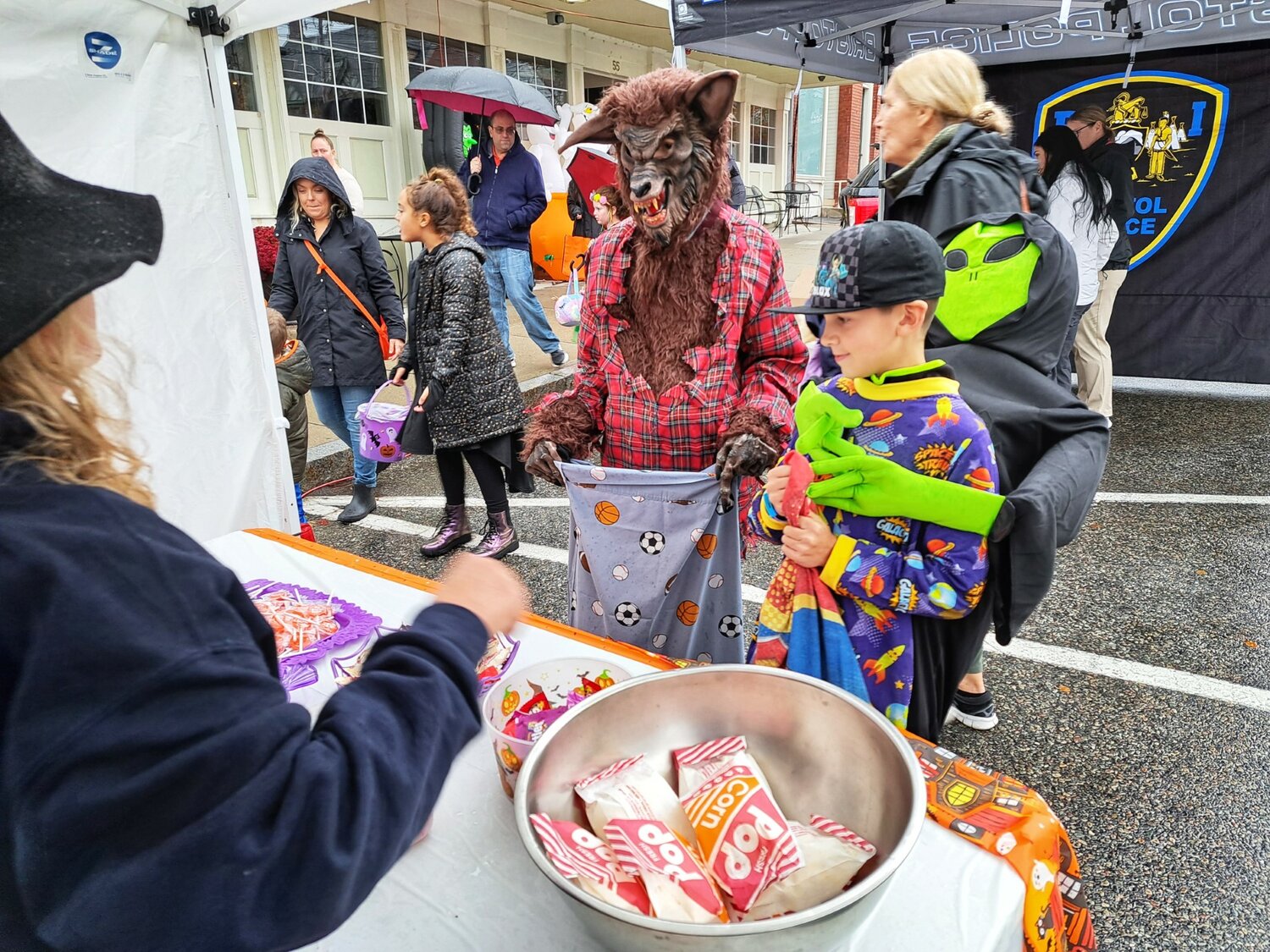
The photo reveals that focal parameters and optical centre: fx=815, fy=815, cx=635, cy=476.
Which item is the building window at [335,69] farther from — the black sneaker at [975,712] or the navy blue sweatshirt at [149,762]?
the navy blue sweatshirt at [149,762]

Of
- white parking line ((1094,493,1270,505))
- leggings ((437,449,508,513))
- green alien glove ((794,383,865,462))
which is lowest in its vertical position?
white parking line ((1094,493,1270,505))

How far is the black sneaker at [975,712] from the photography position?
255 cm

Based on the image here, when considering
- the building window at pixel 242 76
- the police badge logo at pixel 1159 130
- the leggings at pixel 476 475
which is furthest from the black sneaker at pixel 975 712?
the building window at pixel 242 76

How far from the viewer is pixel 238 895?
0.61 meters

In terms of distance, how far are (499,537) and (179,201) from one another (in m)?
1.92

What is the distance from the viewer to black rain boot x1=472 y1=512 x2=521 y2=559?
391 cm

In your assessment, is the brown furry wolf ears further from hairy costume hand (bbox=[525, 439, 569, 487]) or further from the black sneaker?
the black sneaker

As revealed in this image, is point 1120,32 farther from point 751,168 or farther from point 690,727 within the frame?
point 751,168

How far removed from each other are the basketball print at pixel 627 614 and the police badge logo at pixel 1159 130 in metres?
5.93

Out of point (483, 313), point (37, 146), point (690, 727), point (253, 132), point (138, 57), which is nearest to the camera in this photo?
point (690, 727)

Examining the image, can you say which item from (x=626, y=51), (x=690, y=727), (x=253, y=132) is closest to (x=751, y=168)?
(x=626, y=51)

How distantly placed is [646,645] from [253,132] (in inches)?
344

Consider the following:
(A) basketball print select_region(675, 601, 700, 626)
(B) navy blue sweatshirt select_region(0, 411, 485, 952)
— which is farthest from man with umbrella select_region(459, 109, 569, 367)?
(B) navy blue sweatshirt select_region(0, 411, 485, 952)

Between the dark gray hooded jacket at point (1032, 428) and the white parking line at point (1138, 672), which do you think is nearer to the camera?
the dark gray hooded jacket at point (1032, 428)
